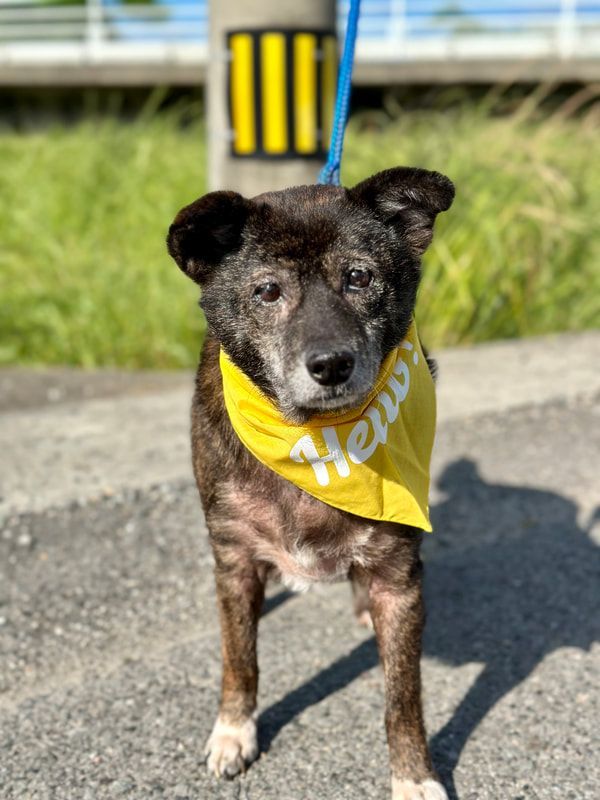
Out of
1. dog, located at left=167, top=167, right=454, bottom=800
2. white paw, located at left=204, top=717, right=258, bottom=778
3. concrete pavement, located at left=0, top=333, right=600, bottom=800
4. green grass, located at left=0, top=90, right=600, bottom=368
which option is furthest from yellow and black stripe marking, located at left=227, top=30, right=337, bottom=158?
white paw, located at left=204, top=717, right=258, bottom=778

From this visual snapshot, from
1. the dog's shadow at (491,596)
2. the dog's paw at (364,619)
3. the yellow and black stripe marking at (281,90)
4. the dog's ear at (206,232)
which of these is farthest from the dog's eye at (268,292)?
the yellow and black stripe marking at (281,90)

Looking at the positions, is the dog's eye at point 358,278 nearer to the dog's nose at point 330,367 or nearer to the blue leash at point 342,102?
the dog's nose at point 330,367

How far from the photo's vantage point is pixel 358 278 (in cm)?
255

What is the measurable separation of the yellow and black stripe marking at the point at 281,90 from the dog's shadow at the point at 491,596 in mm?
2238

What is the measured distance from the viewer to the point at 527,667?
129 inches

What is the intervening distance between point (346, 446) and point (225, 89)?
12.3 ft

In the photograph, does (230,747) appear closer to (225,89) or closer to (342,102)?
(342,102)

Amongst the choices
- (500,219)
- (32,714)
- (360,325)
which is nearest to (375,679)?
(32,714)

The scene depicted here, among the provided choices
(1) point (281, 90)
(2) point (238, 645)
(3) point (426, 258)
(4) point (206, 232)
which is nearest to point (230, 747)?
(2) point (238, 645)

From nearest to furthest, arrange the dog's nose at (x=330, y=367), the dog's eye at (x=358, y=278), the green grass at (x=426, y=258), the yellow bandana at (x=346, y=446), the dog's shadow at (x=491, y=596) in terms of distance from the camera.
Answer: the dog's nose at (x=330, y=367), the dog's eye at (x=358, y=278), the yellow bandana at (x=346, y=446), the dog's shadow at (x=491, y=596), the green grass at (x=426, y=258)

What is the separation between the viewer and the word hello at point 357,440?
267 cm

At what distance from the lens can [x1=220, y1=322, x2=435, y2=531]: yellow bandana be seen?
266 centimetres

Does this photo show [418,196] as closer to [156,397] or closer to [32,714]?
[32,714]

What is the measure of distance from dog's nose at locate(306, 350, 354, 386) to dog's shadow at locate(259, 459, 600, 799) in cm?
122
